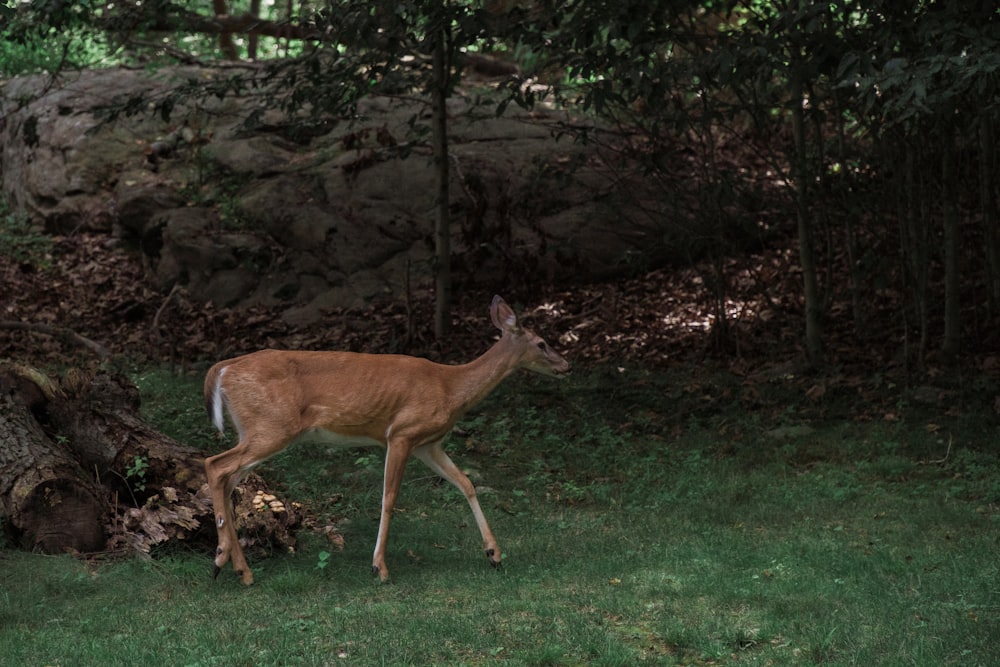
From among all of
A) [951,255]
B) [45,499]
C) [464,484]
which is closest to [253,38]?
[951,255]

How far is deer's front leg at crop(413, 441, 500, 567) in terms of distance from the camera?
22.4ft

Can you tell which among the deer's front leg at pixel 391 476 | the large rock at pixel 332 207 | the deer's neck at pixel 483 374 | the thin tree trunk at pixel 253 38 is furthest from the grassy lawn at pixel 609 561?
the thin tree trunk at pixel 253 38

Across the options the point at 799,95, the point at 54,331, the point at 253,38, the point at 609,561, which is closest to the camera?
the point at 609,561

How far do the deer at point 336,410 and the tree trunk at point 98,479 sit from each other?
0.36 m

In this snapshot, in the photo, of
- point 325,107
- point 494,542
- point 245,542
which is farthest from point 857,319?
point 245,542

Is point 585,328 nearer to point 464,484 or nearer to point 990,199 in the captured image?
point 990,199

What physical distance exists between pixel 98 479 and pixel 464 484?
8.29 ft

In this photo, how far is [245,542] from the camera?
692 centimetres

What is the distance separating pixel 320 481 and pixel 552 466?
6.40 ft

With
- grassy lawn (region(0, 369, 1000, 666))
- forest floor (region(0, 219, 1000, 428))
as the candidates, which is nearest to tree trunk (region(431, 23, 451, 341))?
forest floor (region(0, 219, 1000, 428))

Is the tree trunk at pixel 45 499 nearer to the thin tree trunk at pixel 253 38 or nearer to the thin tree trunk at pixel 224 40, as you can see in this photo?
the thin tree trunk at pixel 224 40

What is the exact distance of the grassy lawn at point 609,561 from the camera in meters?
5.37

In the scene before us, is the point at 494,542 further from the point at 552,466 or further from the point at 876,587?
the point at 552,466

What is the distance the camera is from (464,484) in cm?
702
